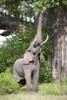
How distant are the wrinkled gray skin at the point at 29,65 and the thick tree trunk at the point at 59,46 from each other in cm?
601

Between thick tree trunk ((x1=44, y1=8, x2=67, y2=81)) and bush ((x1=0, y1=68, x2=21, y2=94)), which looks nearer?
bush ((x1=0, y1=68, x2=21, y2=94))

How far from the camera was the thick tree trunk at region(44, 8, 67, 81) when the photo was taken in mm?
18464

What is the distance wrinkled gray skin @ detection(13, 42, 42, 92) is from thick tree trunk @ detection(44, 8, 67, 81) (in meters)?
6.01

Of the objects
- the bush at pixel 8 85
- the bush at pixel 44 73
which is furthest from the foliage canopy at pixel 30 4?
the bush at pixel 8 85

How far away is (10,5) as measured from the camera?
756 inches

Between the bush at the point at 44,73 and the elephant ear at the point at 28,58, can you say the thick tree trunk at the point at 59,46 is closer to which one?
the bush at the point at 44,73

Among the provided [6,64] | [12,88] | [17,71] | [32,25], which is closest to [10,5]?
[32,25]

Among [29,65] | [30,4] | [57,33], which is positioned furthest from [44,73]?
[29,65]

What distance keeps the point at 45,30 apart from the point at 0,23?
4546mm

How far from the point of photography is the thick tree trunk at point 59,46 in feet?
60.6

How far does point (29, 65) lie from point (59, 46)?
269 inches

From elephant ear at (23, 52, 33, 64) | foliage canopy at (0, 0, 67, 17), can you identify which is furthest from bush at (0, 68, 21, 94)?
foliage canopy at (0, 0, 67, 17)

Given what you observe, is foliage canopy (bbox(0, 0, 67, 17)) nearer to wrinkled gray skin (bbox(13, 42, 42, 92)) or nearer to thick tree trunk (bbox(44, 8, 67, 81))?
thick tree trunk (bbox(44, 8, 67, 81))

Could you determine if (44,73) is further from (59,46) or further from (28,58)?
(28,58)
